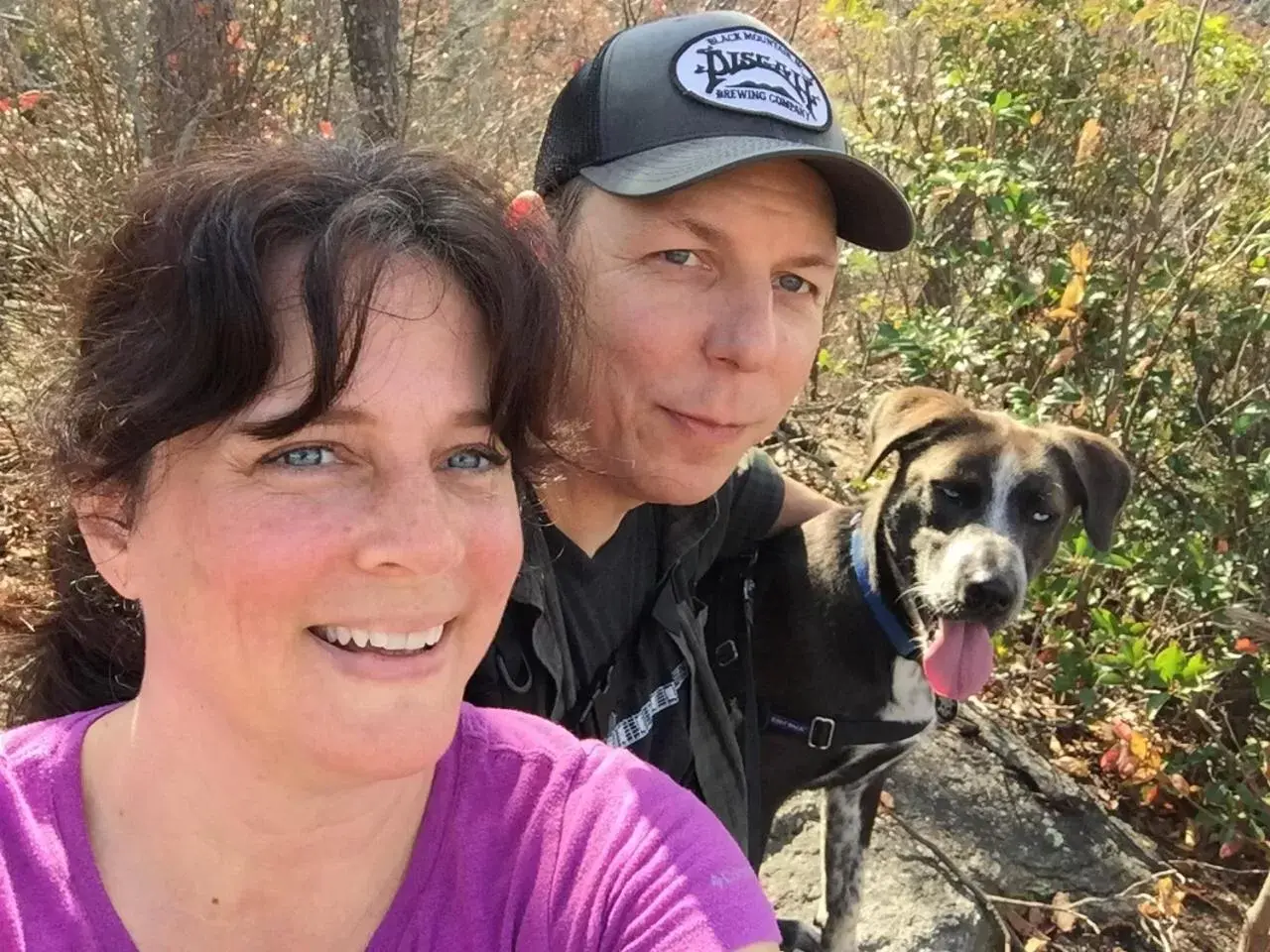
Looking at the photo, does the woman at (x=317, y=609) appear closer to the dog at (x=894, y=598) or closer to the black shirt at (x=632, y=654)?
the black shirt at (x=632, y=654)

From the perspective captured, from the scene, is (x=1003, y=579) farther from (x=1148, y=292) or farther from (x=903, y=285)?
(x=903, y=285)

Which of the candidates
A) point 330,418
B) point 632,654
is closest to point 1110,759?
point 632,654

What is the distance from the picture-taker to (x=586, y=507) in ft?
6.35

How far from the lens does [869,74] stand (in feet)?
19.2

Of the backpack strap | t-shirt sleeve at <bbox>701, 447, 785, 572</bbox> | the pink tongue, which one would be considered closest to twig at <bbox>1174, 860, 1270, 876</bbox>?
the pink tongue

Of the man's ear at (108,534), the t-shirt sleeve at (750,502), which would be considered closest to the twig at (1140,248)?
the t-shirt sleeve at (750,502)

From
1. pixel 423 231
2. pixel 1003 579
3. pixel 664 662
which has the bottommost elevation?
pixel 1003 579

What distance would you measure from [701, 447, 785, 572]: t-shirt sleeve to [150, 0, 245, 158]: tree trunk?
301 cm

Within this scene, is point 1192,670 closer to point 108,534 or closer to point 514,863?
point 514,863

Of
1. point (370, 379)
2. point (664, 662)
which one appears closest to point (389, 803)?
point (370, 379)

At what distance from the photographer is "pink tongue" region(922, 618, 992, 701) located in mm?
2859

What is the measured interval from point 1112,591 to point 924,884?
182 centimetres

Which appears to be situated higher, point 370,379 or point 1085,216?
point 370,379

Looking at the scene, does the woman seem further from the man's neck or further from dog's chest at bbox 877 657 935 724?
dog's chest at bbox 877 657 935 724
